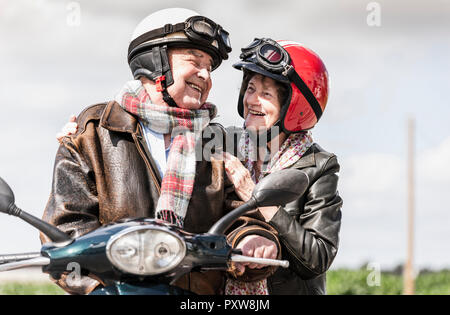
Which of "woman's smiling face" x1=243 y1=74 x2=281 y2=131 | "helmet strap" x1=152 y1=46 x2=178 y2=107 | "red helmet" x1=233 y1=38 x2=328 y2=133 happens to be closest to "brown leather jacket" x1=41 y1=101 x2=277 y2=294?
"helmet strap" x1=152 y1=46 x2=178 y2=107

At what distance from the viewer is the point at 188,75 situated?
4.00 metres

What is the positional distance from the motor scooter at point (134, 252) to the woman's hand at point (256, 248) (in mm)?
763

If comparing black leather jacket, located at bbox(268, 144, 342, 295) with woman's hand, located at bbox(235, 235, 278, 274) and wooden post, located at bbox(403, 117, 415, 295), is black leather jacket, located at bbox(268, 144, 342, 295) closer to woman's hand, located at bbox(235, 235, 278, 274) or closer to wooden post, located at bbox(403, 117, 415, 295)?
woman's hand, located at bbox(235, 235, 278, 274)

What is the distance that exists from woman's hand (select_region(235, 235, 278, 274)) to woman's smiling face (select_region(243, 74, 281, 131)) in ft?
5.03

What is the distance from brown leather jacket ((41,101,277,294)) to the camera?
3641 mm

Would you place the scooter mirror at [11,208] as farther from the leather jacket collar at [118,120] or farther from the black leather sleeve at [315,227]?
the black leather sleeve at [315,227]

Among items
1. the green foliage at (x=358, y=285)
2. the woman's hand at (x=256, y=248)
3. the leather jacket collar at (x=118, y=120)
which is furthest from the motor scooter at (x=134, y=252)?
the green foliage at (x=358, y=285)

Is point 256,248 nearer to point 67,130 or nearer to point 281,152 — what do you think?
point 67,130

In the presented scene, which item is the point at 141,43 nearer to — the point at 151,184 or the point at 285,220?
the point at 151,184

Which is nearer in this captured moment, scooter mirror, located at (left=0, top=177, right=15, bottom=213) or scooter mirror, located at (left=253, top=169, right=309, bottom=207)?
scooter mirror, located at (left=0, top=177, right=15, bottom=213)

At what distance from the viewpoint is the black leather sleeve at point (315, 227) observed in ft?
14.6

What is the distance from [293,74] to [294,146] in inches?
19.7

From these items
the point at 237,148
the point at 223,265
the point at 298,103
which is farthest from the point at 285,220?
the point at 223,265

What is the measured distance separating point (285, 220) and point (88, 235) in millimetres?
1956
